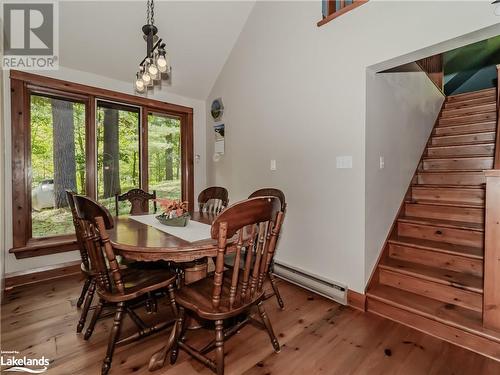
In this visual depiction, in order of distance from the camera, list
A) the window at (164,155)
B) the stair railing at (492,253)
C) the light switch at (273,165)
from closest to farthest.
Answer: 1. the stair railing at (492,253)
2. the light switch at (273,165)
3. the window at (164,155)

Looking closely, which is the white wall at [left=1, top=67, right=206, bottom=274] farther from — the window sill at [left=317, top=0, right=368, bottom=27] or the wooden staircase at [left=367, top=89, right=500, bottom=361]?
the wooden staircase at [left=367, top=89, right=500, bottom=361]

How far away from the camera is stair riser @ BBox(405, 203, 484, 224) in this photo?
255 centimetres

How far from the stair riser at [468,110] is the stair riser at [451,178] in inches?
57.1

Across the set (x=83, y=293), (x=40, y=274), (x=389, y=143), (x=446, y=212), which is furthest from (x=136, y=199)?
(x=446, y=212)

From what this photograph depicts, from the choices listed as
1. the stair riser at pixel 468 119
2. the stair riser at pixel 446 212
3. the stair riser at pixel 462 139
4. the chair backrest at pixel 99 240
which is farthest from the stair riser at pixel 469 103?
the chair backrest at pixel 99 240

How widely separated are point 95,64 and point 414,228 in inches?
154

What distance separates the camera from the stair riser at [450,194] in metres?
2.70

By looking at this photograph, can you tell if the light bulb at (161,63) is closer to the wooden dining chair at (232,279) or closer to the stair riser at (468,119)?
the wooden dining chair at (232,279)

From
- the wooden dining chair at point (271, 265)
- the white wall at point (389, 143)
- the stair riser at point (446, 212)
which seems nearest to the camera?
the wooden dining chair at point (271, 265)

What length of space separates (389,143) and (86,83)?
337cm

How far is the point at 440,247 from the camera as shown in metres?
2.35

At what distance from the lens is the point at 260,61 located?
10.4 feet

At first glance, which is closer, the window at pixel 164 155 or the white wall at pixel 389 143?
the white wall at pixel 389 143

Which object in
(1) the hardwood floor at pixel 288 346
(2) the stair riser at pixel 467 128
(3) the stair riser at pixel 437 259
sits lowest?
(1) the hardwood floor at pixel 288 346
